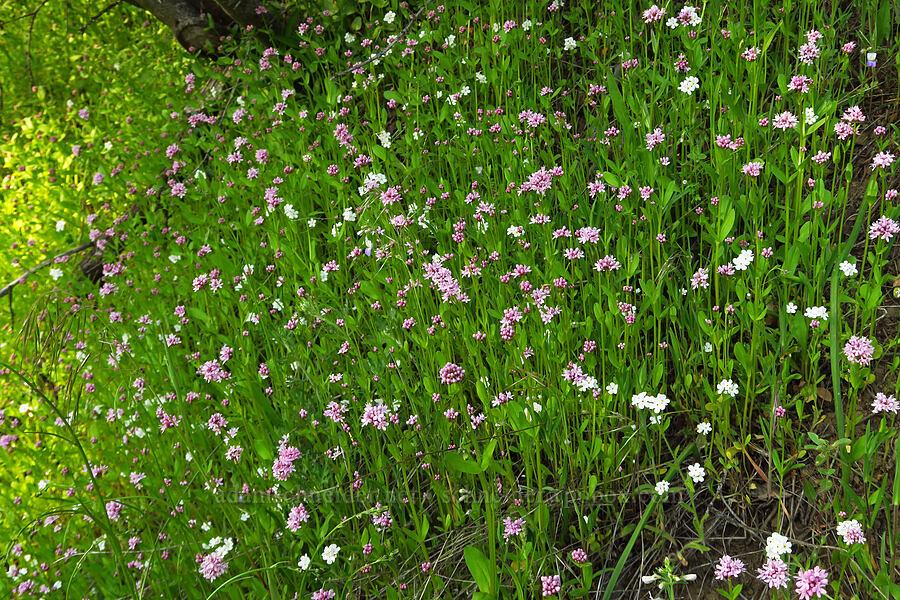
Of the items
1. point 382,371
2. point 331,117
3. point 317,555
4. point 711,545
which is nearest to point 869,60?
point 711,545

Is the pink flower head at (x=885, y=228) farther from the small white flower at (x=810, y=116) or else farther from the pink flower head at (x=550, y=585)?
the pink flower head at (x=550, y=585)

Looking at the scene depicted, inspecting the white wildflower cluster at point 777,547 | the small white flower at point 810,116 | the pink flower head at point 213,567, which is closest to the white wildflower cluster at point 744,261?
the small white flower at point 810,116

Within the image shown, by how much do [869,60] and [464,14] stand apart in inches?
94.1

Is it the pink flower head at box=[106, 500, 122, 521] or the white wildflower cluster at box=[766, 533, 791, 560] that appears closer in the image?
the white wildflower cluster at box=[766, 533, 791, 560]

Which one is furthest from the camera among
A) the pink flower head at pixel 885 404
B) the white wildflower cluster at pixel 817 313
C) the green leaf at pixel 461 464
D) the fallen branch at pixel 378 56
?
the fallen branch at pixel 378 56

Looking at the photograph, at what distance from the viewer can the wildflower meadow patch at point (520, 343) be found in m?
1.93

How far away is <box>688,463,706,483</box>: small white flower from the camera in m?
1.96

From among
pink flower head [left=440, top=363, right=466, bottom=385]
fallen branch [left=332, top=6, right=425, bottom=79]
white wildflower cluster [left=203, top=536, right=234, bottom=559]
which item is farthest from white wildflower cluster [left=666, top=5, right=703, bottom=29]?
white wildflower cluster [left=203, top=536, right=234, bottom=559]

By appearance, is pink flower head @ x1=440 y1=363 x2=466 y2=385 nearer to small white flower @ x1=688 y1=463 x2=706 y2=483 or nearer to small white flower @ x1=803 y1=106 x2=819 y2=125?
small white flower @ x1=688 y1=463 x2=706 y2=483

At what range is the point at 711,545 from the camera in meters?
1.90

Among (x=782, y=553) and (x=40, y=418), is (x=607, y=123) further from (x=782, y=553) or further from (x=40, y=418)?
(x=40, y=418)

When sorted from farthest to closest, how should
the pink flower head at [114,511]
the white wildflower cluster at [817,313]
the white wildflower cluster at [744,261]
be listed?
1. the pink flower head at [114,511]
2. the white wildflower cluster at [744,261]
3. the white wildflower cluster at [817,313]

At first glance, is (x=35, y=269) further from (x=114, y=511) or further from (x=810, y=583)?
(x=810, y=583)

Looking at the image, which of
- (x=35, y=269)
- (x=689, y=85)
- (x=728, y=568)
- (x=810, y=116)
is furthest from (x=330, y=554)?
(x=35, y=269)
